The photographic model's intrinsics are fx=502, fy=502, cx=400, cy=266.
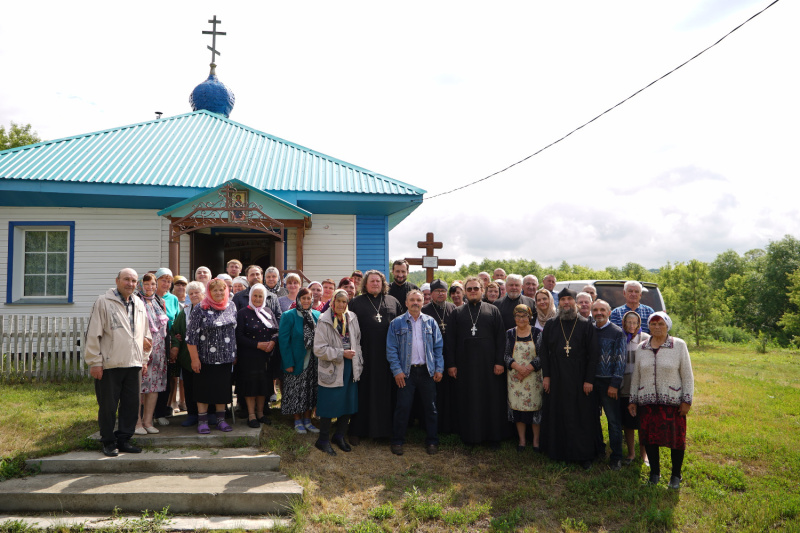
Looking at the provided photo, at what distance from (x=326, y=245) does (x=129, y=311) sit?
5661mm

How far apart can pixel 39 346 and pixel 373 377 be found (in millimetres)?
6552

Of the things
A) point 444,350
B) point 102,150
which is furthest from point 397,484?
point 102,150

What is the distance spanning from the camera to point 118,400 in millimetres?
5102

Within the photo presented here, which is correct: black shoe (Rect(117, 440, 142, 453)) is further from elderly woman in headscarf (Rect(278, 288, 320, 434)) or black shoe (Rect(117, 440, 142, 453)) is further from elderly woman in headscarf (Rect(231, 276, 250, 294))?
elderly woman in headscarf (Rect(231, 276, 250, 294))

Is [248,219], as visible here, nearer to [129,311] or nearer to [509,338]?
[129,311]

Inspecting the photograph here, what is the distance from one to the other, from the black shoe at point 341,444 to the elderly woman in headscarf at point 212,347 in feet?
3.91

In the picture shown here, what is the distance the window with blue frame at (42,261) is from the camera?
32.6 ft

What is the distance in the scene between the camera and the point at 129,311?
5.08 metres

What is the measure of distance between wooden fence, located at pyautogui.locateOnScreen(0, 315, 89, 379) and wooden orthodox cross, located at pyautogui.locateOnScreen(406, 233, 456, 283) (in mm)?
6618

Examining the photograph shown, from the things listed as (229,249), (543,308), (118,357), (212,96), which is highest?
(212,96)

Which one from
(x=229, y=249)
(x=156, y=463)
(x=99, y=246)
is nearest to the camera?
(x=156, y=463)

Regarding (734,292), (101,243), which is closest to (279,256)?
(101,243)

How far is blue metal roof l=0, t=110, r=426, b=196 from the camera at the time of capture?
964 cm

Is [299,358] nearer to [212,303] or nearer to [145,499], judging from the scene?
[212,303]
